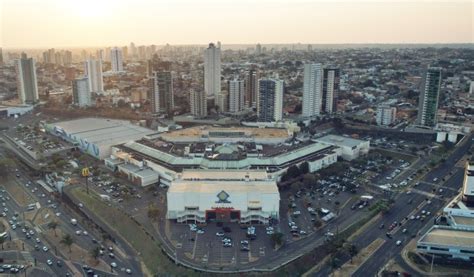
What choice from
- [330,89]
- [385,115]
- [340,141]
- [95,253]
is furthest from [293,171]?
[330,89]

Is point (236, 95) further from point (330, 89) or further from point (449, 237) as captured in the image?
point (449, 237)

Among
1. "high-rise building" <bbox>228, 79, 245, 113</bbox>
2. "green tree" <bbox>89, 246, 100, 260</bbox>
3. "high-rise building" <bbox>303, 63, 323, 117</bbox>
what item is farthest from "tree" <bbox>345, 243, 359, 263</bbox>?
"high-rise building" <bbox>228, 79, 245, 113</bbox>

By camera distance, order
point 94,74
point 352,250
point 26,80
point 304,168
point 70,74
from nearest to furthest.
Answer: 1. point 352,250
2. point 304,168
3. point 26,80
4. point 94,74
5. point 70,74

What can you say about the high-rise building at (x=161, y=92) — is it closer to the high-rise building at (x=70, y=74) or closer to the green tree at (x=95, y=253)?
the green tree at (x=95, y=253)

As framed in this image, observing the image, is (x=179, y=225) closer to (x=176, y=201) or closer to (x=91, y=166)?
(x=176, y=201)

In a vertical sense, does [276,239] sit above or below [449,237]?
below

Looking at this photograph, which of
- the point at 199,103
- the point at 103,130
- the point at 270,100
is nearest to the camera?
the point at 103,130

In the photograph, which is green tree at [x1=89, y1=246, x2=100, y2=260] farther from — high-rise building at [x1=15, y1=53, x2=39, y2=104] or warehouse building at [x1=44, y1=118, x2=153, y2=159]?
high-rise building at [x1=15, y1=53, x2=39, y2=104]

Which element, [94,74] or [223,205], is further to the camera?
[94,74]
